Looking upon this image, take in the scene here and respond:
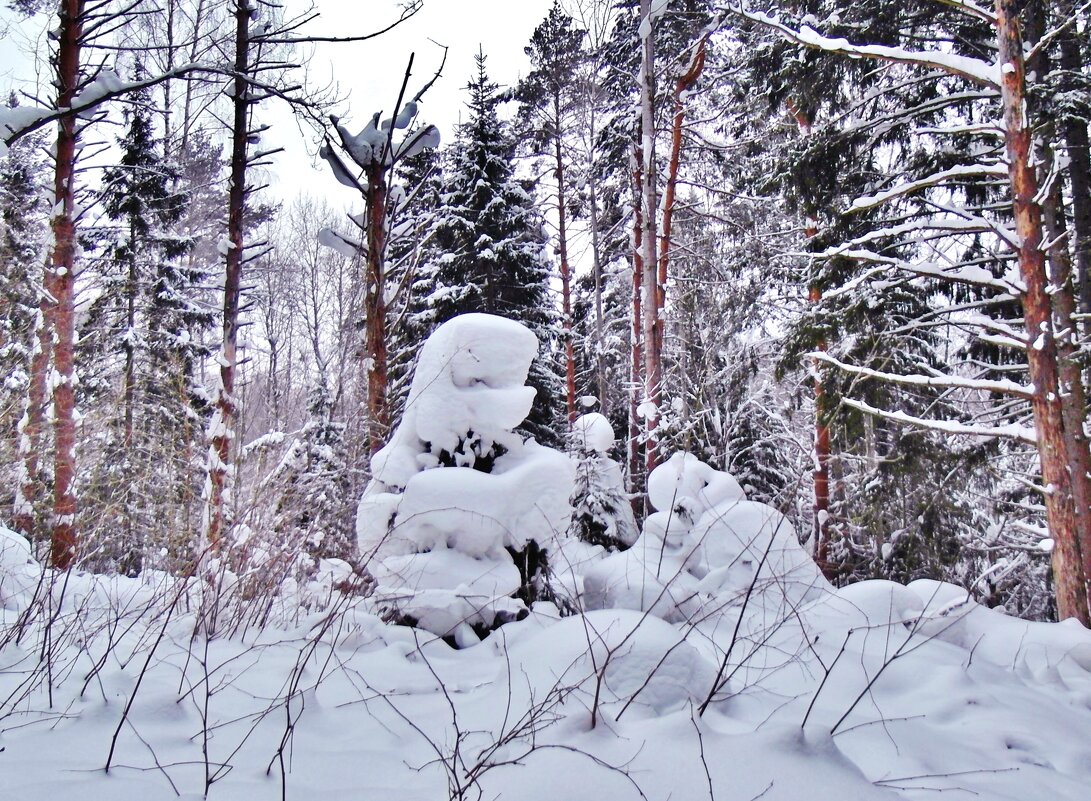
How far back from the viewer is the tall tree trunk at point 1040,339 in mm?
4832

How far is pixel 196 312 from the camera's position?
13.4 m

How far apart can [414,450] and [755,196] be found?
8.04 meters

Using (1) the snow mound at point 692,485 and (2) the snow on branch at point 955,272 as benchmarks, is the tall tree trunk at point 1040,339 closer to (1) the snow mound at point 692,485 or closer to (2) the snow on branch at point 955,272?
(2) the snow on branch at point 955,272

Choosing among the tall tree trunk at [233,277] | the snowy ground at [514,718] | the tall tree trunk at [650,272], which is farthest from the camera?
the tall tree trunk at [650,272]

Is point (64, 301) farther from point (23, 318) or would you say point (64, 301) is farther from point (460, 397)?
point (23, 318)

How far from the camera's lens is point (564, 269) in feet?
48.2

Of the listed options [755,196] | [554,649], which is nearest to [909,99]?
[755,196]

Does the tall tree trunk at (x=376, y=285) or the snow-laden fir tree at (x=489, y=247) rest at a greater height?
the snow-laden fir tree at (x=489, y=247)

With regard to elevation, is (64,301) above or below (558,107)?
below

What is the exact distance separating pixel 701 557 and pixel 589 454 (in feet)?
14.5

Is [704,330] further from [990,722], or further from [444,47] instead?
[990,722]

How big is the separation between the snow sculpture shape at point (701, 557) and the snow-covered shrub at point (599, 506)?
305 centimetres

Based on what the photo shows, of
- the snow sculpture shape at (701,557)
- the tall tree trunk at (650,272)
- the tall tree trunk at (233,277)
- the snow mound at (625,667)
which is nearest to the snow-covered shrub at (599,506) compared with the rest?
the tall tree trunk at (650,272)

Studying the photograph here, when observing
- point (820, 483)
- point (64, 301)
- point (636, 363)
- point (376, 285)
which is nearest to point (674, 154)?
point (636, 363)
